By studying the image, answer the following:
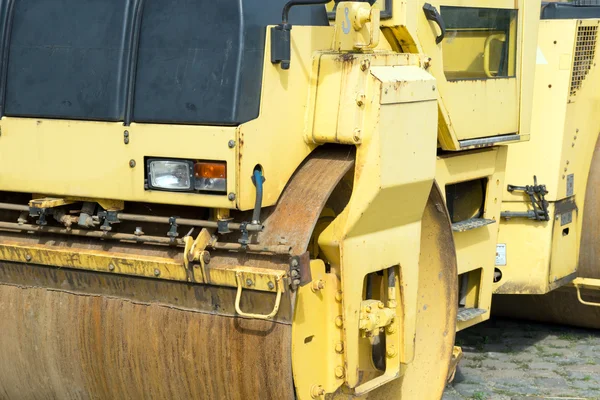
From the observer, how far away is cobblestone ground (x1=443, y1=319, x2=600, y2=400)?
218 inches

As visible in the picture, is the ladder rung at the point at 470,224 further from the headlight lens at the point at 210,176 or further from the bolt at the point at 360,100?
the headlight lens at the point at 210,176

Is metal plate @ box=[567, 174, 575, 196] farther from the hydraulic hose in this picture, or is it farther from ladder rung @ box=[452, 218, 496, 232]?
the hydraulic hose

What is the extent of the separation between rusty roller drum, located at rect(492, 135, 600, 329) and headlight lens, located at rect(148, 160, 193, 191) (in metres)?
2.99

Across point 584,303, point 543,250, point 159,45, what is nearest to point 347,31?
point 159,45

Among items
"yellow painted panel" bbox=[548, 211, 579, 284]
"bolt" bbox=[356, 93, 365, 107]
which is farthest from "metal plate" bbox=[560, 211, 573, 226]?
"bolt" bbox=[356, 93, 365, 107]

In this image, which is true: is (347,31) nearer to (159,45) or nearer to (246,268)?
(159,45)

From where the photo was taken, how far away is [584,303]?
20.6 feet

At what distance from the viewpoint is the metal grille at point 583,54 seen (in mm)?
5871

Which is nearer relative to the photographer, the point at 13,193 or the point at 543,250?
the point at 13,193

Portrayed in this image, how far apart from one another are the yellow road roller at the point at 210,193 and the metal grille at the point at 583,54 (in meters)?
1.58

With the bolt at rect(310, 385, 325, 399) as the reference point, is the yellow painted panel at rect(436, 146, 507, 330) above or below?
above

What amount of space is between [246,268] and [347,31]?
3.04 feet

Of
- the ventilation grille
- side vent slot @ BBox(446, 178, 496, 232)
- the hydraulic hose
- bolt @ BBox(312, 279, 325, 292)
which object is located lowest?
bolt @ BBox(312, 279, 325, 292)

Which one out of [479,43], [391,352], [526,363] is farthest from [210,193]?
[526,363]
